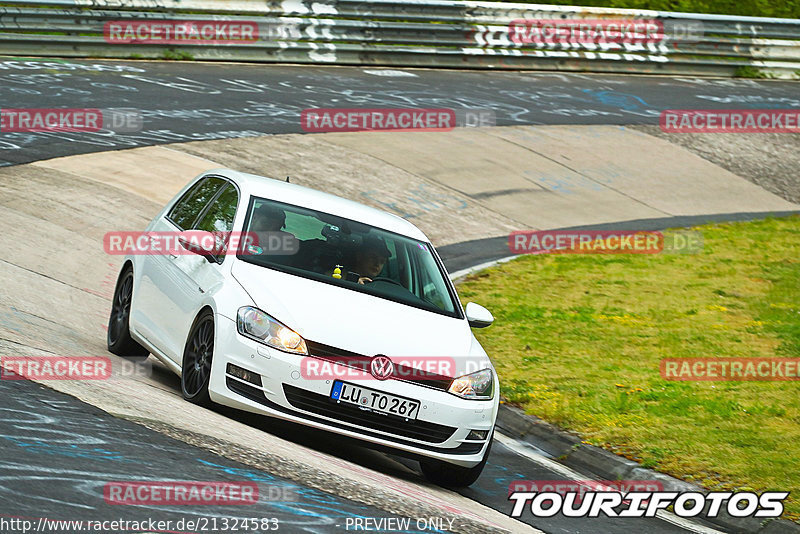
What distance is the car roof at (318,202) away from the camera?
336 inches

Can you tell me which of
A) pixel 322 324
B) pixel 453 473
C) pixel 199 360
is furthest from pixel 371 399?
pixel 199 360

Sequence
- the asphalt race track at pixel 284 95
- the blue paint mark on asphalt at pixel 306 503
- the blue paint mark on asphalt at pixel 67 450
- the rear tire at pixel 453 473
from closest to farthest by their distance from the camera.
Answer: the blue paint mark on asphalt at pixel 306 503 → the blue paint mark on asphalt at pixel 67 450 → the rear tire at pixel 453 473 → the asphalt race track at pixel 284 95

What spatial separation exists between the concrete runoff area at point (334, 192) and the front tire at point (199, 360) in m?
0.14

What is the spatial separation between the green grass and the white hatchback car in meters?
1.87

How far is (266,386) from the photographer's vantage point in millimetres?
7043

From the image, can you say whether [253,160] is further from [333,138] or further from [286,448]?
[286,448]

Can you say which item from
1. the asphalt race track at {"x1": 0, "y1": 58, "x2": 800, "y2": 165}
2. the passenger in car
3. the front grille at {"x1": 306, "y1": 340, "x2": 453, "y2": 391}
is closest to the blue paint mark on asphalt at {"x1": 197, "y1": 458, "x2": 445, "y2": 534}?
the front grille at {"x1": 306, "y1": 340, "x2": 453, "y2": 391}

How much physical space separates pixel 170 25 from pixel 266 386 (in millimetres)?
17080

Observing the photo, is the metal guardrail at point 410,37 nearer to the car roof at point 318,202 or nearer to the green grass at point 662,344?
the green grass at point 662,344

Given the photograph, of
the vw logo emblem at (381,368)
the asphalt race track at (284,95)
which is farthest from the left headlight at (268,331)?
the asphalt race track at (284,95)

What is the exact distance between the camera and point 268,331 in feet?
23.4

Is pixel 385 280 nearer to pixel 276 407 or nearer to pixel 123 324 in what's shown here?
pixel 276 407

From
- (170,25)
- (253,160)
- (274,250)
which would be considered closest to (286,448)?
(274,250)

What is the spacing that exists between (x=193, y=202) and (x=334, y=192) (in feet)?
26.1
